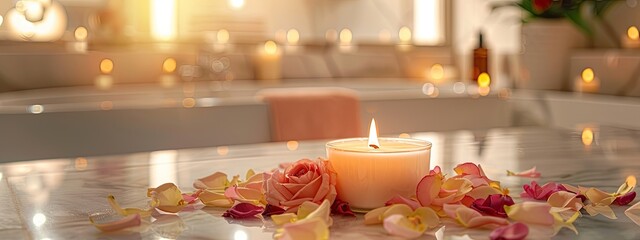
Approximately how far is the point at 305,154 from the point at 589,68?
5.41ft

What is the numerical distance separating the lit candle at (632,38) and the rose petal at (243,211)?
6.87 ft

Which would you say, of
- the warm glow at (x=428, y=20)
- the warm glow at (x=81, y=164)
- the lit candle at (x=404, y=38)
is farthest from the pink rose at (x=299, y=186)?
the warm glow at (x=428, y=20)

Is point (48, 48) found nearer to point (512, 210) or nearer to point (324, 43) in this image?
point (324, 43)

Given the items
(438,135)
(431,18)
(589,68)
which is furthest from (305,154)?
(431,18)

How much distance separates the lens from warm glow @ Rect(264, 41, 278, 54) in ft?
10.5

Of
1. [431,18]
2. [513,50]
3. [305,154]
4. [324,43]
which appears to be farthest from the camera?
[431,18]

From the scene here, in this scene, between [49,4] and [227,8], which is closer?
[49,4]

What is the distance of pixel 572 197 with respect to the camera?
0.61m

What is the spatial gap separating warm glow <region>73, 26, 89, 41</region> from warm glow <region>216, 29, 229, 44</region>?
553 millimetres

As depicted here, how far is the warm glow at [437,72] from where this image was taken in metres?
3.48

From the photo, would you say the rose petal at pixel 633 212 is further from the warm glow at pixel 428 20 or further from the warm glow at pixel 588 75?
the warm glow at pixel 428 20

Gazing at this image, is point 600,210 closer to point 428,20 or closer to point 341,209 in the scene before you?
point 341,209

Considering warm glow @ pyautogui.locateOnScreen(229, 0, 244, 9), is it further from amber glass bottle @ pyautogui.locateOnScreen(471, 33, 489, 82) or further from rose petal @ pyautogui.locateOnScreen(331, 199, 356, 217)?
rose petal @ pyautogui.locateOnScreen(331, 199, 356, 217)

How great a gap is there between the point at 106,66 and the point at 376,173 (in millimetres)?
2421
